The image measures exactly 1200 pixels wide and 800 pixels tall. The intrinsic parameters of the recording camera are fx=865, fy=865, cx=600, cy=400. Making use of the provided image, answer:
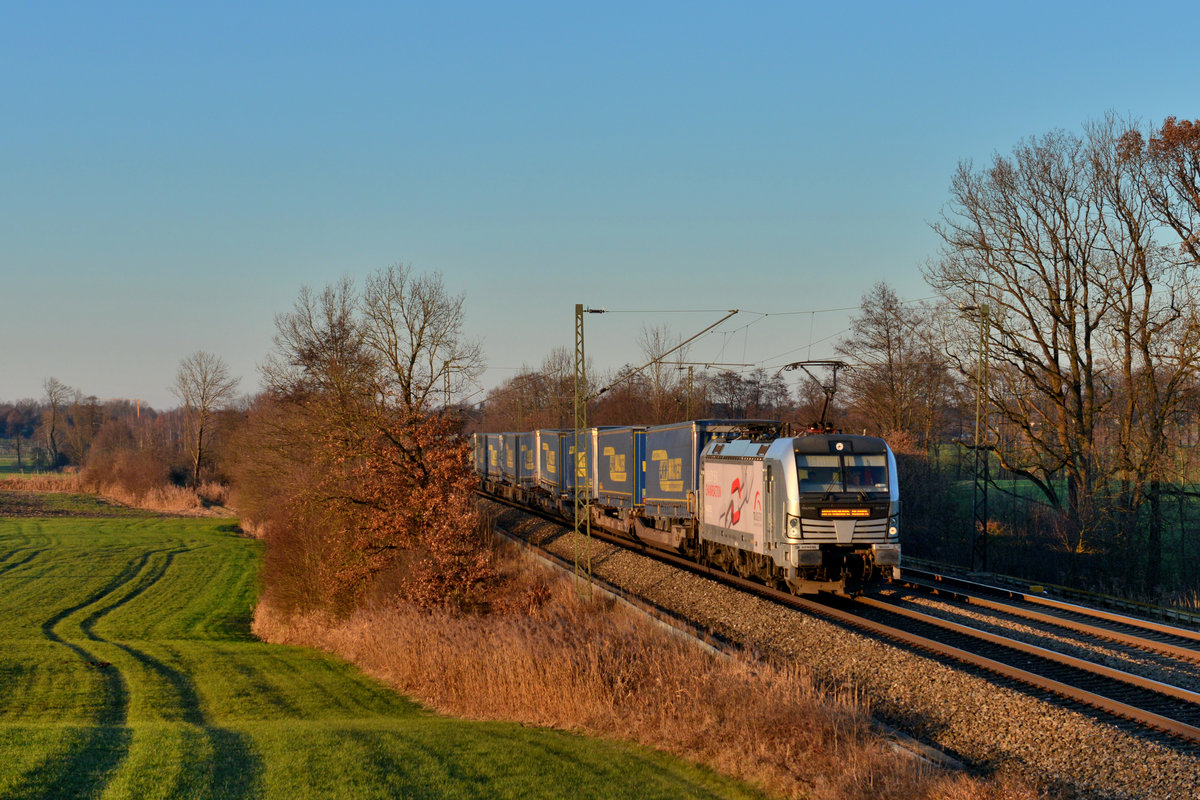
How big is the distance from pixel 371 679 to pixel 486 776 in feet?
36.2

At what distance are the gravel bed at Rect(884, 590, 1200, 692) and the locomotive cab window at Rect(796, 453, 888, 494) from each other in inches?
101

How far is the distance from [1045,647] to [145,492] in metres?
73.0

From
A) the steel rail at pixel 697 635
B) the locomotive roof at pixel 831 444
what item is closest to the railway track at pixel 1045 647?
the steel rail at pixel 697 635

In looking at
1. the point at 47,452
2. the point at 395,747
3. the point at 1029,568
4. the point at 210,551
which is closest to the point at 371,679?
the point at 395,747

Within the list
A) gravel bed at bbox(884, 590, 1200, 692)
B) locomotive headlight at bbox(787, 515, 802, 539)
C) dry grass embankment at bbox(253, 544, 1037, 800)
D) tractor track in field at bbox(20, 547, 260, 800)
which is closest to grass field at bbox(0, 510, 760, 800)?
tractor track in field at bbox(20, 547, 260, 800)

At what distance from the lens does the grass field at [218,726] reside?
9.67 m

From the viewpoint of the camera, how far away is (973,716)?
397 inches

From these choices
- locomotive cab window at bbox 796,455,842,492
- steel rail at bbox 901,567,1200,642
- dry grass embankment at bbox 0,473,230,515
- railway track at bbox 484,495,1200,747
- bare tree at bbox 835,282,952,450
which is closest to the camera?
railway track at bbox 484,495,1200,747

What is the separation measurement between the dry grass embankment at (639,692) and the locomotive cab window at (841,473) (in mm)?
4207

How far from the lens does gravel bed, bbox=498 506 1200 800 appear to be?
324 inches

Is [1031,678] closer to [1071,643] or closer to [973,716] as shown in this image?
[973,716]

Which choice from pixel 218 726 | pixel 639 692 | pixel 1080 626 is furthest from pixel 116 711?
pixel 1080 626

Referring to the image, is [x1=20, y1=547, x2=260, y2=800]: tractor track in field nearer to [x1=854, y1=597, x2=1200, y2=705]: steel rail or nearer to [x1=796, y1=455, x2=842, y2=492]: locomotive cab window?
[x1=796, y1=455, x2=842, y2=492]: locomotive cab window

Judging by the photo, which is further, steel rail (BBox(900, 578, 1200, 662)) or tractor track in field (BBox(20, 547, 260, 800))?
steel rail (BBox(900, 578, 1200, 662))
